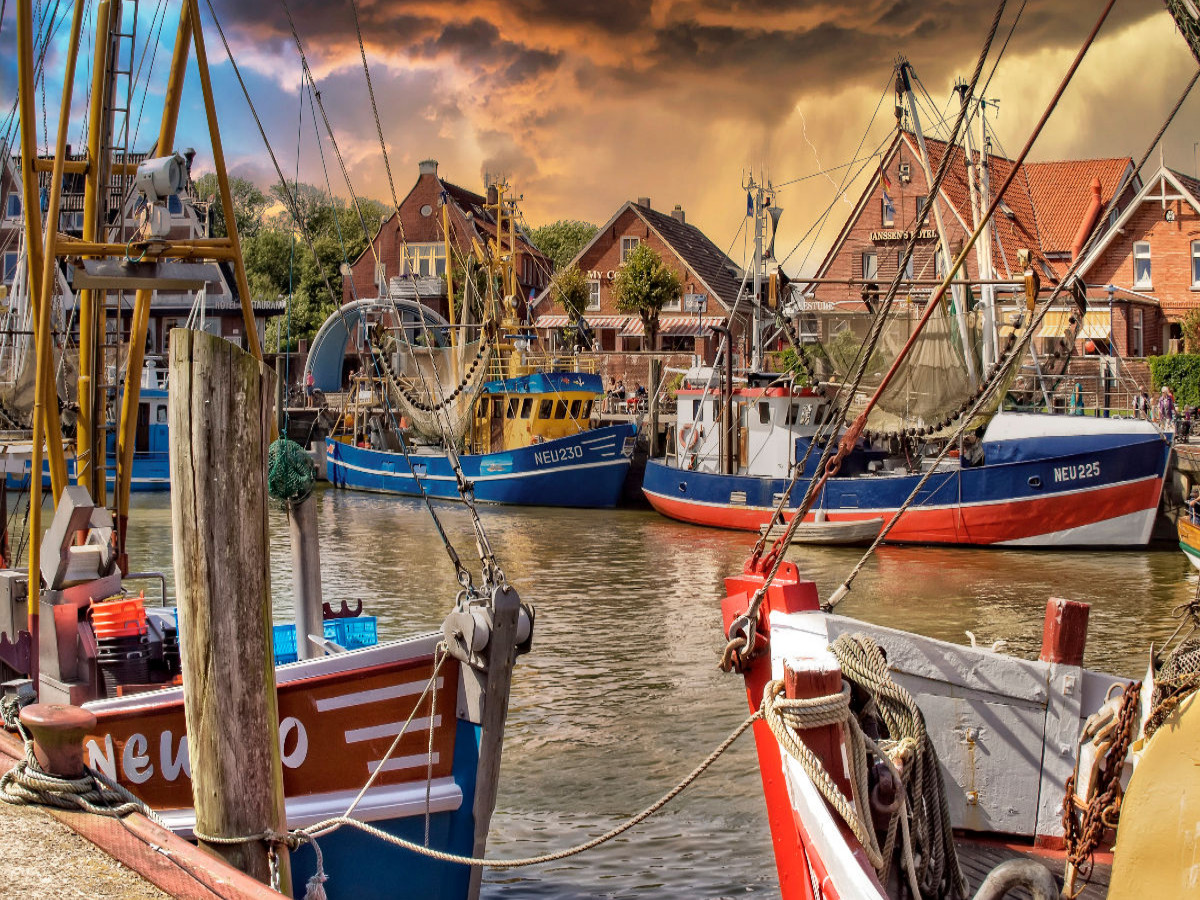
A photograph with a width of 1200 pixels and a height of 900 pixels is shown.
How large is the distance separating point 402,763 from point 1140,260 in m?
39.7

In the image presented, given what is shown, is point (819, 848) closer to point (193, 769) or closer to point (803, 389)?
point (193, 769)

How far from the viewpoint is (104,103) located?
28.1 ft

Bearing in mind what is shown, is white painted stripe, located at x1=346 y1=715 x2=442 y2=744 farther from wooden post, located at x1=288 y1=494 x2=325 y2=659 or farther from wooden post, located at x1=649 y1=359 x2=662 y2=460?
wooden post, located at x1=649 y1=359 x2=662 y2=460

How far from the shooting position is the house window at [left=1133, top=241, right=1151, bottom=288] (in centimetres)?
4088

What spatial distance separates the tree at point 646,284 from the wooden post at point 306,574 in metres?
42.2

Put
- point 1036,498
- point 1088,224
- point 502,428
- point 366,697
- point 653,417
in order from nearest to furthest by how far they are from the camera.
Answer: point 366,697 < point 1088,224 < point 1036,498 < point 502,428 < point 653,417

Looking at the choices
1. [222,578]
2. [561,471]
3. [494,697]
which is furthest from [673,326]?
[222,578]

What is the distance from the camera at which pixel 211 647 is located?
16.0 ft

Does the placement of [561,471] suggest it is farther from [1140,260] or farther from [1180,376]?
[1140,260]

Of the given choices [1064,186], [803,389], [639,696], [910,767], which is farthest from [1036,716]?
[1064,186]

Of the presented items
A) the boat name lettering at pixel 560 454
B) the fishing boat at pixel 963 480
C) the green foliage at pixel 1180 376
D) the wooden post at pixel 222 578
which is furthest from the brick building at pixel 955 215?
the wooden post at pixel 222 578

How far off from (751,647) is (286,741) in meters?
2.38

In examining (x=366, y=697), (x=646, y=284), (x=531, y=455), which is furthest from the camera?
(x=646, y=284)

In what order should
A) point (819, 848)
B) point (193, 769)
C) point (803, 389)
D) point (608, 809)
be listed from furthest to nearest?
point (803, 389)
point (608, 809)
point (193, 769)
point (819, 848)
